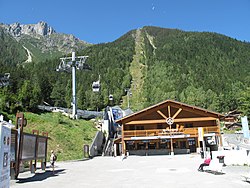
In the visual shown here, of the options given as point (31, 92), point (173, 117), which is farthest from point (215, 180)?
point (31, 92)

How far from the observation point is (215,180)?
9656 millimetres

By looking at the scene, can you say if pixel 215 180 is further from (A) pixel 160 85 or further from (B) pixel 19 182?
(A) pixel 160 85

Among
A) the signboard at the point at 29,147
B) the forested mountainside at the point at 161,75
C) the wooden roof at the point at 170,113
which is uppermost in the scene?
the forested mountainside at the point at 161,75

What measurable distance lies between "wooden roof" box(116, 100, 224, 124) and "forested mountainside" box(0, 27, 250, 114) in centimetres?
2959

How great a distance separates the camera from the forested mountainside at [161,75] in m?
73.0

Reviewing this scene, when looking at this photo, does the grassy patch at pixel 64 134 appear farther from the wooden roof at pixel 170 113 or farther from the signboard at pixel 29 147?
the signboard at pixel 29 147

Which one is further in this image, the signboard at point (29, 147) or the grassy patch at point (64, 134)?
the grassy patch at point (64, 134)

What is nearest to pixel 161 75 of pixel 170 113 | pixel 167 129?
pixel 170 113

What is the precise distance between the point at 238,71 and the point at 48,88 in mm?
67387

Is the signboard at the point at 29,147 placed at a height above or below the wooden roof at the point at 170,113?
below

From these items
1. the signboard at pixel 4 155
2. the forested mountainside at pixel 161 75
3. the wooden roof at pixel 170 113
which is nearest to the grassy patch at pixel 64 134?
the wooden roof at pixel 170 113

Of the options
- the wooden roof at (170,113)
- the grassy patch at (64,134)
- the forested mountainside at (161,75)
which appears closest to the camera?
the grassy patch at (64,134)

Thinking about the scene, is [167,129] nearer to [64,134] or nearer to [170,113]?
[170,113]

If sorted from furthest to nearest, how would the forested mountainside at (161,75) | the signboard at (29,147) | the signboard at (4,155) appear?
1. the forested mountainside at (161,75)
2. the signboard at (29,147)
3. the signboard at (4,155)
